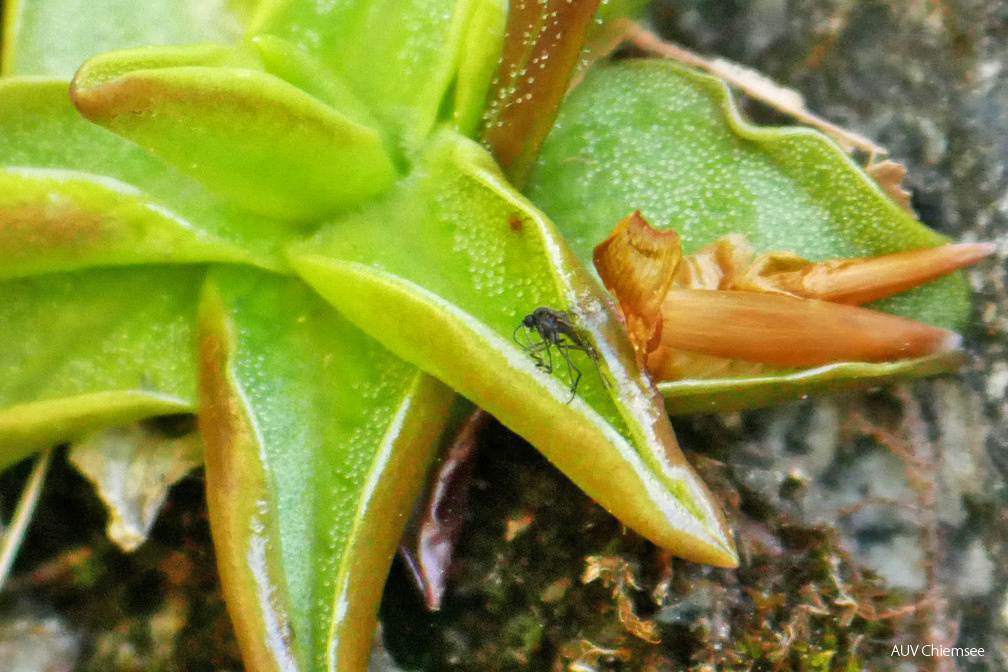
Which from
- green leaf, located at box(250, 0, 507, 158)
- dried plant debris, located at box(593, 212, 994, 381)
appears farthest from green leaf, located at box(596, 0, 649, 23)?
dried plant debris, located at box(593, 212, 994, 381)

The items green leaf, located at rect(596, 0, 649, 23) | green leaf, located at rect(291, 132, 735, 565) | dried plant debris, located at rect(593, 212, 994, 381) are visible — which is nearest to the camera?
green leaf, located at rect(291, 132, 735, 565)

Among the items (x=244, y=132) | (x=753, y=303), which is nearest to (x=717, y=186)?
(x=753, y=303)

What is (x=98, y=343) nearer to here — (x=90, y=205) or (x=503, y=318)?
(x=90, y=205)

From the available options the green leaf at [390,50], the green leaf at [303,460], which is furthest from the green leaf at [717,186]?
the green leaf at [303,460]

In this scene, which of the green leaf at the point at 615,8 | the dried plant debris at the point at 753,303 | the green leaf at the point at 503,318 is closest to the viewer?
the green leaf at the point at 503,318

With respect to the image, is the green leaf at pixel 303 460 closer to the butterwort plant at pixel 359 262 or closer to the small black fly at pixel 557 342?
the butterwort plant at pixel 359 262

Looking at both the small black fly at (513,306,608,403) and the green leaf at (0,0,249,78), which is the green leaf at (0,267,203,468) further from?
the small black fly at (513,306,608,403)

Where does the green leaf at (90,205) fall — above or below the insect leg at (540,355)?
below
